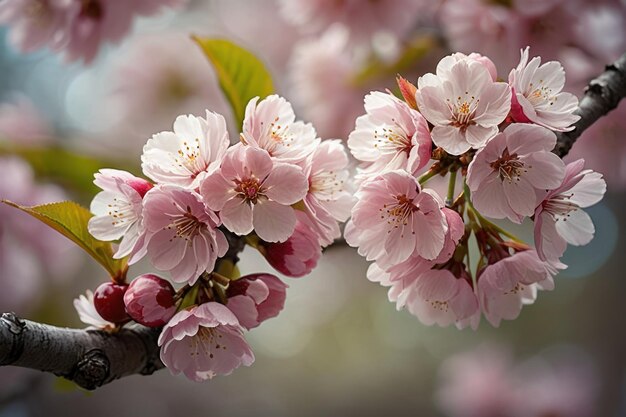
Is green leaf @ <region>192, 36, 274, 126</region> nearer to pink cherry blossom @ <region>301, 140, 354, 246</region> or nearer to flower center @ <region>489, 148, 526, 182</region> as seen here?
pink cherry blossom @ <region>301, 140, 354, 246</region>

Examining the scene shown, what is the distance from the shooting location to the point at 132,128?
1492mm

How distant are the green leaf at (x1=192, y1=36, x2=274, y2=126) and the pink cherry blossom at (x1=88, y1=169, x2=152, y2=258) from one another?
0.73 feet

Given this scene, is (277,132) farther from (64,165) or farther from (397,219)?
(64,165)

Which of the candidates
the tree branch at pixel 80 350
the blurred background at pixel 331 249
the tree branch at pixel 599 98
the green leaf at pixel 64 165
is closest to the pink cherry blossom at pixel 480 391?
the blurred background at pixel 331 249

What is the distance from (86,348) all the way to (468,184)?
0.33m

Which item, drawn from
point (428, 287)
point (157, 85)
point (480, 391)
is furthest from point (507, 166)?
point (480, 391)

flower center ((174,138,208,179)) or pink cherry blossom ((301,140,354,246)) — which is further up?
flower center ((174,138,208,179))

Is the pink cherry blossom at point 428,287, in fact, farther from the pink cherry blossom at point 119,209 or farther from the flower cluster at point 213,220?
the pink cherry blossom at point 119,209

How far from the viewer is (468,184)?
495mm

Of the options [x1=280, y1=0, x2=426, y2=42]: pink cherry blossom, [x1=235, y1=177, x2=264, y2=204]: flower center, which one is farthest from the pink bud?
[x1=280, y1=0, x2=426, y2=42]: pink cherry blossom

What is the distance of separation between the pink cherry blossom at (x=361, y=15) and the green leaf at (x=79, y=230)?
69 cm

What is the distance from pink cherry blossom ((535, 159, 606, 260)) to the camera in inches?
20.8

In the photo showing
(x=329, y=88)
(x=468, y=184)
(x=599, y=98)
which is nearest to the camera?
(x=468, y=184)

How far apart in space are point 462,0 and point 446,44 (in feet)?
0.47
